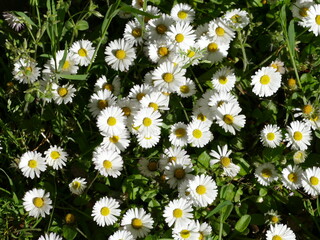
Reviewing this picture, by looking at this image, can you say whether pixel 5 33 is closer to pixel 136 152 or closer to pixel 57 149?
pixel 57 149

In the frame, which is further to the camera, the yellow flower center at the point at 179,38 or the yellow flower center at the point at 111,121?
the yellow flower center at the point at 179,38

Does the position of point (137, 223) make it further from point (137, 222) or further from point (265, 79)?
point (265, 79)

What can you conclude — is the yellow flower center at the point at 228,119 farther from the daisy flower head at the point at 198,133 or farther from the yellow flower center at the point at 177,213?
the yellow flower center at the point at 177,213

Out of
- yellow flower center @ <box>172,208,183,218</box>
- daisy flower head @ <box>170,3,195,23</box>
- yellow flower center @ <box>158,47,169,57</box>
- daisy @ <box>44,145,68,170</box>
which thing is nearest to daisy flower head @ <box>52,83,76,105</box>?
daisy @ <box>44,145,68,170</box>

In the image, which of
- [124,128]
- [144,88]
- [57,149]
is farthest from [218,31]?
[57,149]

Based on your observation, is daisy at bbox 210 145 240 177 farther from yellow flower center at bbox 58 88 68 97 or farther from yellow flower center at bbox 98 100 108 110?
yellow flower center at bbox 58 88 68 97

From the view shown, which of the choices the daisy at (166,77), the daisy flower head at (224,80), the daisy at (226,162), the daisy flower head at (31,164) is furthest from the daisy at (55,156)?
the daisy flower head at (224,80)
